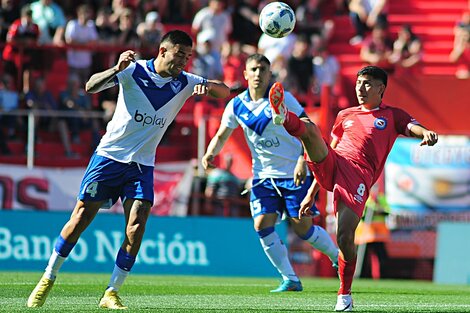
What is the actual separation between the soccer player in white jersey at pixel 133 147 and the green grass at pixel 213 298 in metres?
0.61

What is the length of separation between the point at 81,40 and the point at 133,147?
39.5 feet

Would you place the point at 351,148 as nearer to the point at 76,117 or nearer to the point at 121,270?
the point at 121,270

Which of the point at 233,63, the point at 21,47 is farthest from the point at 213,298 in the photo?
the point at 233,63

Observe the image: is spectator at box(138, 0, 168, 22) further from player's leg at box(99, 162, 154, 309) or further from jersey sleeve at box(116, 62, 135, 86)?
player's leg at box(99, 162, 154, 309)

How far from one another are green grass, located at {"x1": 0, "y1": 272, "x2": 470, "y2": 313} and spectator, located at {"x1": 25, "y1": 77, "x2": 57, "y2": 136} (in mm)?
6461

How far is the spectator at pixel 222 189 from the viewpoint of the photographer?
2077cm

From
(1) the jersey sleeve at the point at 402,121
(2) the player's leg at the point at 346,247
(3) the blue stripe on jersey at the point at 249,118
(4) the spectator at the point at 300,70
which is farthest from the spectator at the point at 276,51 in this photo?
(2) the player's leg at the point at 346,247

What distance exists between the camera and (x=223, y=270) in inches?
765

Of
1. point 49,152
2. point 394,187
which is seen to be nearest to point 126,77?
point 49,152

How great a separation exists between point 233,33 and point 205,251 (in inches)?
294

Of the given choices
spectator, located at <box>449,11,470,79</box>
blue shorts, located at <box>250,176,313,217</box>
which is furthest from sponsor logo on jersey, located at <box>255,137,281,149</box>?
spectator, located at <box>449,11,470,79</box>

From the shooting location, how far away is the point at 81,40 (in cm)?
2189

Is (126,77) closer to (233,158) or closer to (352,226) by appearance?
(352,226)

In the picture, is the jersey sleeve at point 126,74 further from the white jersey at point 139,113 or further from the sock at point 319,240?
the sock at point 319,240
